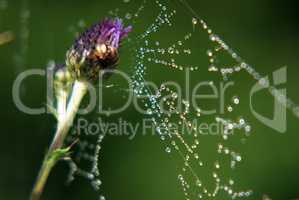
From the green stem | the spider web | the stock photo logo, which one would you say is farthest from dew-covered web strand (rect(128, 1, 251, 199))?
the stock photo logo

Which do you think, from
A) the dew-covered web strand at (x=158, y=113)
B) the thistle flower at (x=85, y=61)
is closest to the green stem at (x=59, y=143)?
the thistle flower at (x=85, y=61)

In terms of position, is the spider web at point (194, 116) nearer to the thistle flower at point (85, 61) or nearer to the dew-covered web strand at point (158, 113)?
the dew-covered web strand at point (158, 113)
